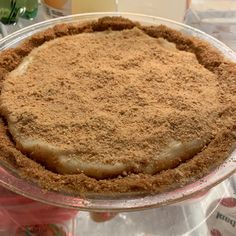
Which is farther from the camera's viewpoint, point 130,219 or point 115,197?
point 130,219

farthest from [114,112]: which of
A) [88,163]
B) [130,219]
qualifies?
[130,219]

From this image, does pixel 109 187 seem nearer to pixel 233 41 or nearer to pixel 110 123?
pixel 110 123

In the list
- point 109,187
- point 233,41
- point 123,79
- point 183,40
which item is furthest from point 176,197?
point 233,41

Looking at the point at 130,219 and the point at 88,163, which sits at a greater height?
the point at 88,163

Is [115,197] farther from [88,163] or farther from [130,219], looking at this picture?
[130,219]

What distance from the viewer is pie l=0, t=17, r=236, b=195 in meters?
0.68

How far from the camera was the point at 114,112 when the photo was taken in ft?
2.46

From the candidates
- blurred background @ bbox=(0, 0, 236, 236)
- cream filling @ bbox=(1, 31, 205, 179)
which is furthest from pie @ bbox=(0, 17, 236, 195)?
blurred background @ bbox=(0, 0, 236, 236)

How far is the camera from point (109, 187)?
0.66m

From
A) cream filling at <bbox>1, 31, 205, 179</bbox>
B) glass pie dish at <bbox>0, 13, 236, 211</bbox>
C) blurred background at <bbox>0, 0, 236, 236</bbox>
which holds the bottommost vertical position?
blurred background at <bbox>0, 0, 236, 236</bbox>

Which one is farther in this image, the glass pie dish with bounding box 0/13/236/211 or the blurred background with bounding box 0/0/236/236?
the blurred background with bounding box 0/0/236/236

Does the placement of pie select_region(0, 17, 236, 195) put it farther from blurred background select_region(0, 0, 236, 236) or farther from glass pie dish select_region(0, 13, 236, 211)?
blurred background select_region(0, 0, 236, 236)

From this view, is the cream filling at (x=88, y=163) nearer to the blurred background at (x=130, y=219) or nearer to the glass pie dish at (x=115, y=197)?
the glass pie dish at (x=115, y=197)

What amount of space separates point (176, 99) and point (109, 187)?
200 mm
